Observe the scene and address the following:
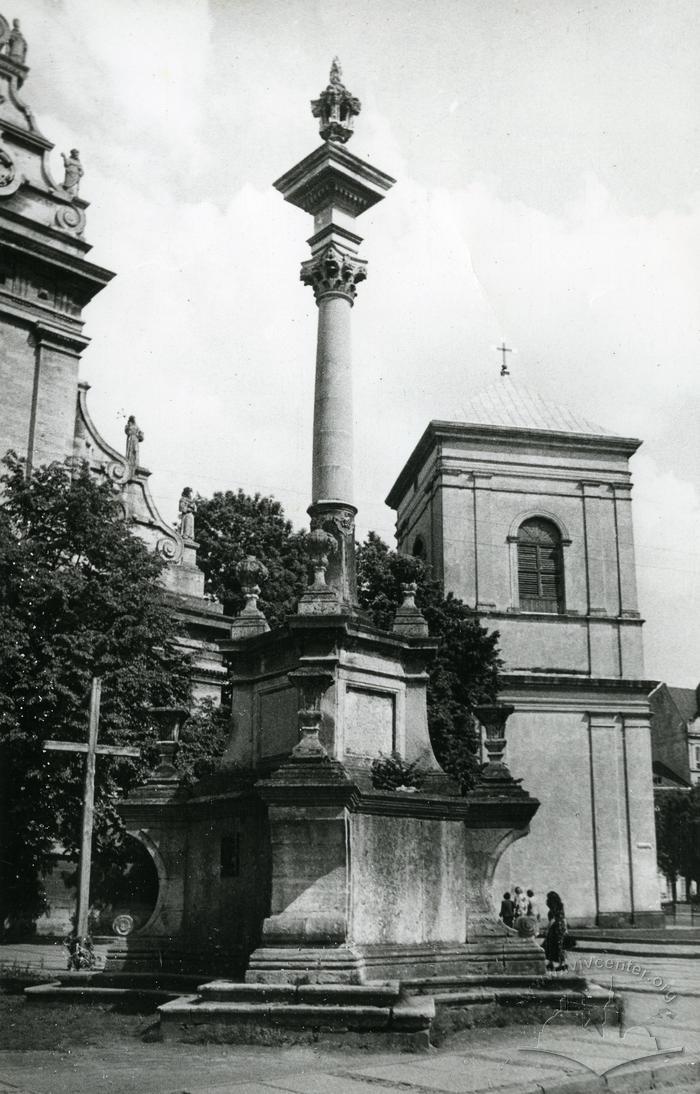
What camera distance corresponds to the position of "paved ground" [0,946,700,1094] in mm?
7859

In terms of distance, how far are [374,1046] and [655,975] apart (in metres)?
11.9

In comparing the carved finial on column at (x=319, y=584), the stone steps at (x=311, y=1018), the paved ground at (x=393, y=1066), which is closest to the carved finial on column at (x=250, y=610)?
the carved finial on column at (x=319, y=584)

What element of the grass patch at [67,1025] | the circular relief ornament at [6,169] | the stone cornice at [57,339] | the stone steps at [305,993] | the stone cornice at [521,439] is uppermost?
the circular relief ornament at [6,169]

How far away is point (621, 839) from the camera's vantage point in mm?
38531

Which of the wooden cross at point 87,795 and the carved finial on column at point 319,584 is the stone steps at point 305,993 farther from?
the wooden cross at point 87,795

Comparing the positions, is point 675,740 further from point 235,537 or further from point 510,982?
point 510,982

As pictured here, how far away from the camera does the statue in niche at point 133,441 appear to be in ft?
114

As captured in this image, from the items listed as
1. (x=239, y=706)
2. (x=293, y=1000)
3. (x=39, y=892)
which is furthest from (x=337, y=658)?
(x=39, y=892)

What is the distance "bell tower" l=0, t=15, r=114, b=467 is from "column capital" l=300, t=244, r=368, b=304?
18464 millimetres

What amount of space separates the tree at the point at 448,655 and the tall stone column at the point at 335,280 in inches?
590

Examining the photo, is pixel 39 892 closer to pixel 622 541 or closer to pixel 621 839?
pixel 621 839

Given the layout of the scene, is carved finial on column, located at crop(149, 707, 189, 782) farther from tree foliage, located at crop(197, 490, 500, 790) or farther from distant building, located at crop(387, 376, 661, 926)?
distant building, located at crop(387, 376, 661, 926)

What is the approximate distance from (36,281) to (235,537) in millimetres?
15691

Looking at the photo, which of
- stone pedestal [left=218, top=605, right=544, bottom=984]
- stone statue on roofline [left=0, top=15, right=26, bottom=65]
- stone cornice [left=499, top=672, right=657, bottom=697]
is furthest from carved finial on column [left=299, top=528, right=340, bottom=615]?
stone cornice [left=499, top=672, right=657, bottom=697]
